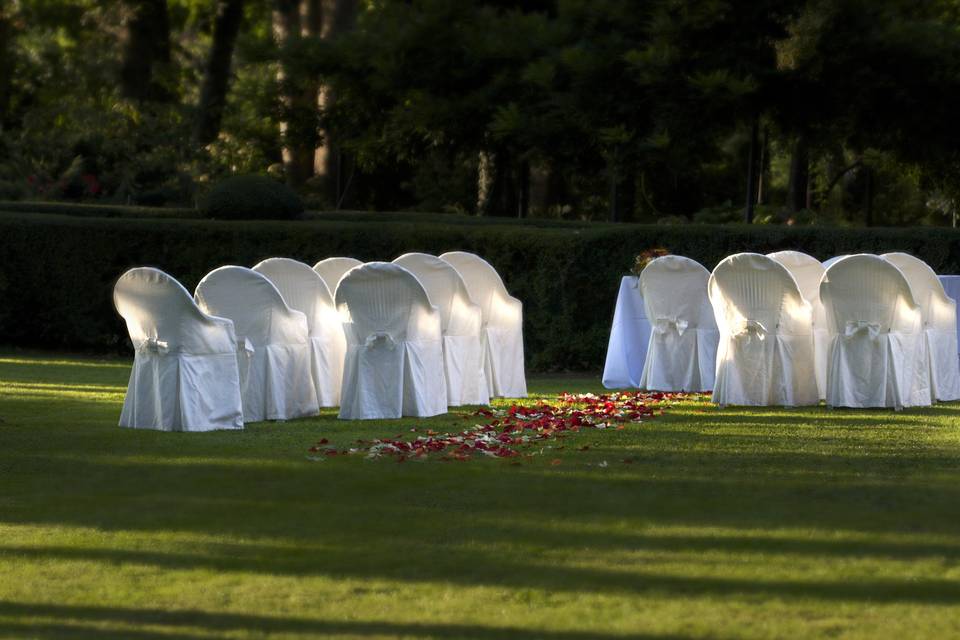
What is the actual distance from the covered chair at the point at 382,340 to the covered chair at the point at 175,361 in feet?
3.00

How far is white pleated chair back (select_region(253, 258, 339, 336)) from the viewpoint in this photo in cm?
1134

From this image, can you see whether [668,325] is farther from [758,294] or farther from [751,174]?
[751,174]

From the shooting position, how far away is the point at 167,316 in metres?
9.81

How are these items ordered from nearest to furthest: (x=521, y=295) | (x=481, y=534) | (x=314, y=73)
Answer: (x=481, y=534) < (x=521, y=295) < (x=314, y=73)

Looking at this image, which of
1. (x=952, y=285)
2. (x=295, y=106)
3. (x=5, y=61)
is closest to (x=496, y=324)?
(x=952, y=285)

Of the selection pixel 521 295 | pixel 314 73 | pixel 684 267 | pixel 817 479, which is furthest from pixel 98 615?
pixel 314 73

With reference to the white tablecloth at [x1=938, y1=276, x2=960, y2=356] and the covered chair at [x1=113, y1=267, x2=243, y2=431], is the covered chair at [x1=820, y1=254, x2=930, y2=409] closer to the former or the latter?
the white tablecloth at [x1=938, y1=276, x2=960, y2=356]

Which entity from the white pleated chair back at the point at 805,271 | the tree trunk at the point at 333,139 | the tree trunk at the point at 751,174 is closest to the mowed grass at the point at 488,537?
the white pleated chair back at the point at 805,271

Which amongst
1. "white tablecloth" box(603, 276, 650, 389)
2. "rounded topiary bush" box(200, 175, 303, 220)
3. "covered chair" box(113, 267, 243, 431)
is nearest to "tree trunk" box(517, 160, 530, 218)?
"rounded topiary bush" box(200, 175, 303, 220)

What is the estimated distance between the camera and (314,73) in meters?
27.7

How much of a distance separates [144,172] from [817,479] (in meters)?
23.8

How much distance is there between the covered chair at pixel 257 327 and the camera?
412 inches

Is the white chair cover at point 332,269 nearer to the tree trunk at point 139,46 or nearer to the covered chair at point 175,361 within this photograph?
the covered chair at point 175,361

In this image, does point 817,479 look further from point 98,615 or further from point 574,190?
point 574,190
